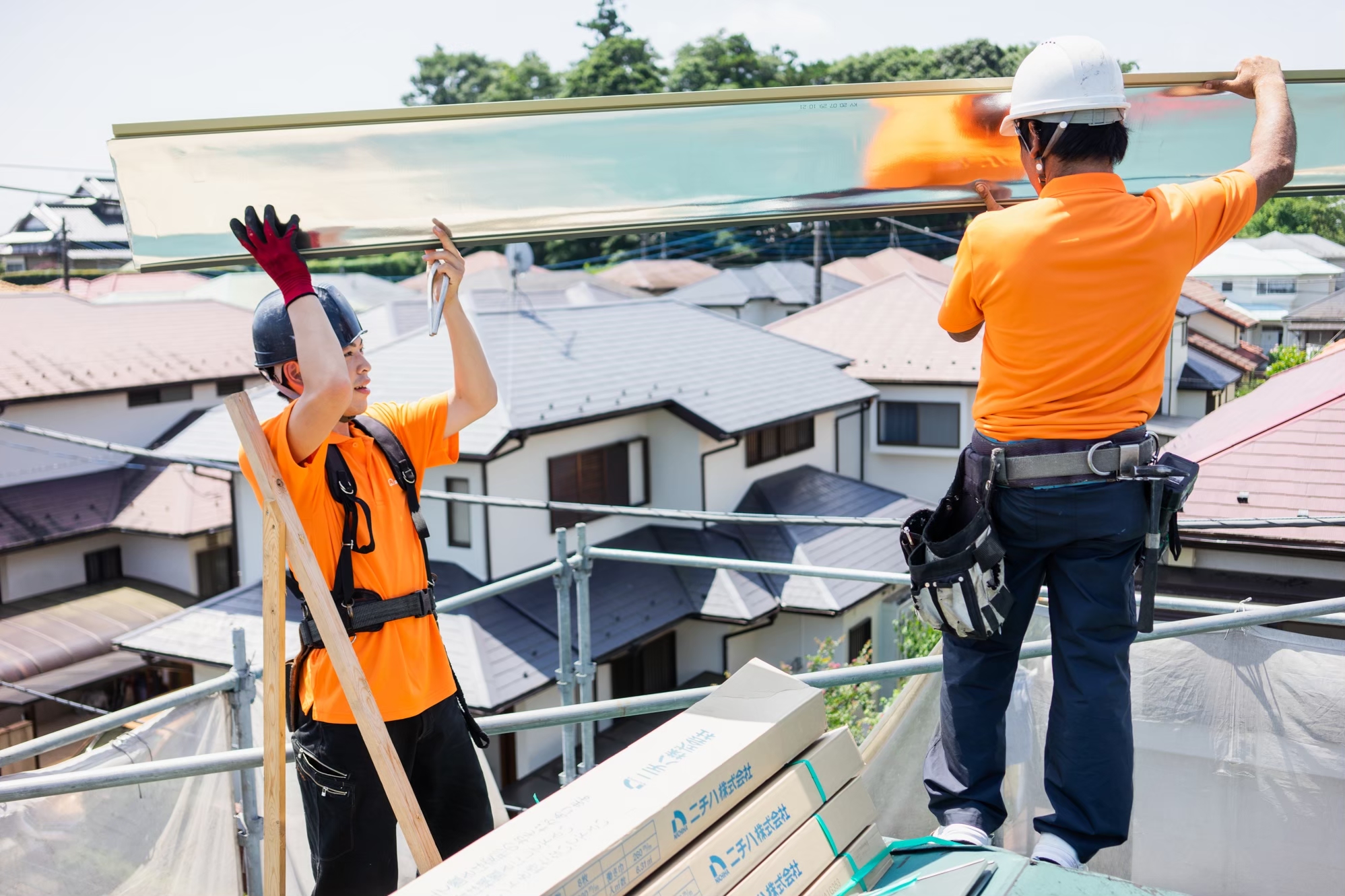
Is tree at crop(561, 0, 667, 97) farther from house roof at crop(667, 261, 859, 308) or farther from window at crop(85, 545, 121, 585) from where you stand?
window at crop(85, 545, 121, 585)

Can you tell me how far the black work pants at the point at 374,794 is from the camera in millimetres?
2523

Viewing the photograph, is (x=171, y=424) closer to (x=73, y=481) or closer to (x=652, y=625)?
(x=73, y=481)

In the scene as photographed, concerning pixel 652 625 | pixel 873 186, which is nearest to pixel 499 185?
pixel 873 186

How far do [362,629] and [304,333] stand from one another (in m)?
0.73

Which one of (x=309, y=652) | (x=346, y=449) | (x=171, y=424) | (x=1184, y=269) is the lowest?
(x=171, y=424)

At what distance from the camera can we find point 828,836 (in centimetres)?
218

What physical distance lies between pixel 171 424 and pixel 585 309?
9.50 metres

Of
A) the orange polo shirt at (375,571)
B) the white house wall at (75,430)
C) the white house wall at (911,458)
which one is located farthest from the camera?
the white house wall at (911,458)

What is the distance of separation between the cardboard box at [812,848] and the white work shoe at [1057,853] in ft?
1.22

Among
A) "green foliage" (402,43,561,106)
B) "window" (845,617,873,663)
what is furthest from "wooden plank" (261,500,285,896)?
"green foliage" (402,43,561,106)

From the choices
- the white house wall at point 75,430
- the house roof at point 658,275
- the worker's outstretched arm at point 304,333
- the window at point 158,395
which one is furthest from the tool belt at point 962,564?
the house roof at point 658,275

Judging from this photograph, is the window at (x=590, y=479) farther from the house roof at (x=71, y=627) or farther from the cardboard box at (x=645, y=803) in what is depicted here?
the cardboard box at (x=645, y=803)

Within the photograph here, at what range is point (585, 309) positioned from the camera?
57.6ft

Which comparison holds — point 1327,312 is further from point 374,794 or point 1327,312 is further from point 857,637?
point 374,794
